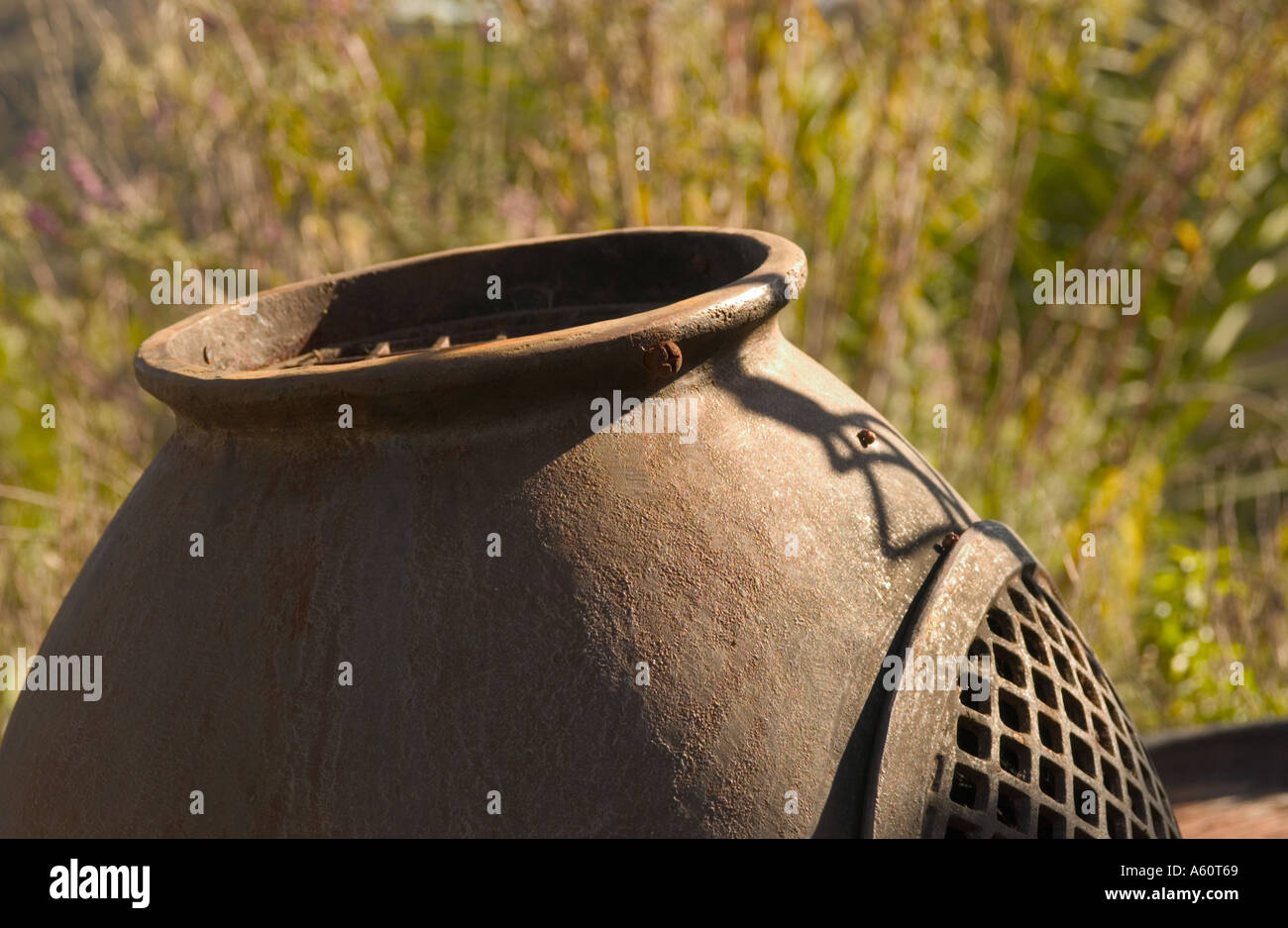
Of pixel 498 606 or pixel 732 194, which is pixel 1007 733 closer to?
pixel 498 606

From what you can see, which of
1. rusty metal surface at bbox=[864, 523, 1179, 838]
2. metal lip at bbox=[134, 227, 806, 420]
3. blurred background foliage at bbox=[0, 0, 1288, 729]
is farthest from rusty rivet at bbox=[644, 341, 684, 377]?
blurred background foliage at bbox=[0, 0, 1288, 729]

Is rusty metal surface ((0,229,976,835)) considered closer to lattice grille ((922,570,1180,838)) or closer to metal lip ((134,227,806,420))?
metal lip ((134,227,806,420))

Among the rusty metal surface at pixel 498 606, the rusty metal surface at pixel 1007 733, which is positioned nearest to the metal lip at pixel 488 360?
the rusty metal surface at pixel 498 606

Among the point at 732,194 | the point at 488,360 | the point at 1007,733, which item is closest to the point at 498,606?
the point at 488,360

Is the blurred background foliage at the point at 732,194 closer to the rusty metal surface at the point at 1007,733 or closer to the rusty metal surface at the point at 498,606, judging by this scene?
the rusty metal surface at the point at 1007,733

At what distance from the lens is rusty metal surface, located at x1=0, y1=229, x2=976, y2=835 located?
4.46 feet

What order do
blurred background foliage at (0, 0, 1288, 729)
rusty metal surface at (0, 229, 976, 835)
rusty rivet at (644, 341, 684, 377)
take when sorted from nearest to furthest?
rusty metal surface at (0, 229, 976, 835)
rusty rivet at (644, 341, 684, 377)
blurred background foliage at (0, 0, 1288, 729)

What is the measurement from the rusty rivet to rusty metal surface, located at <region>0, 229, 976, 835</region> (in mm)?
16

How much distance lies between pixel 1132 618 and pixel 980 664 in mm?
2796

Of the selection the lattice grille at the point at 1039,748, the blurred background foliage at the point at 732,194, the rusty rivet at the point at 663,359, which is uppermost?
the blurred background foliage at the point at 732,194

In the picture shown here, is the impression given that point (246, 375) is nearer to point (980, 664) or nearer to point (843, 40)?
point (980, 664)

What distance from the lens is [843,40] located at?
15.2 feet

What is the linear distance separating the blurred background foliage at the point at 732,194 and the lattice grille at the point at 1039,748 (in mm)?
1761

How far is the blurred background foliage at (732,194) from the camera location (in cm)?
397
